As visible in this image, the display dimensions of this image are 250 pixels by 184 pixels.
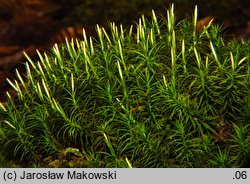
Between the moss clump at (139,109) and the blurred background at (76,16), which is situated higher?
the blurred background at (76,16)

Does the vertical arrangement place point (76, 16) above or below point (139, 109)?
above

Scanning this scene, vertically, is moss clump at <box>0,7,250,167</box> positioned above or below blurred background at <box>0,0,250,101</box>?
below

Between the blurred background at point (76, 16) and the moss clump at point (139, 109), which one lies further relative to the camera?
the blurred background at point (76, 16)

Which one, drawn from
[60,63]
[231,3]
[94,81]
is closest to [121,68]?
[94,81]

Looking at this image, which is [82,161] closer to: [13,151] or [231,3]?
[13,151]
